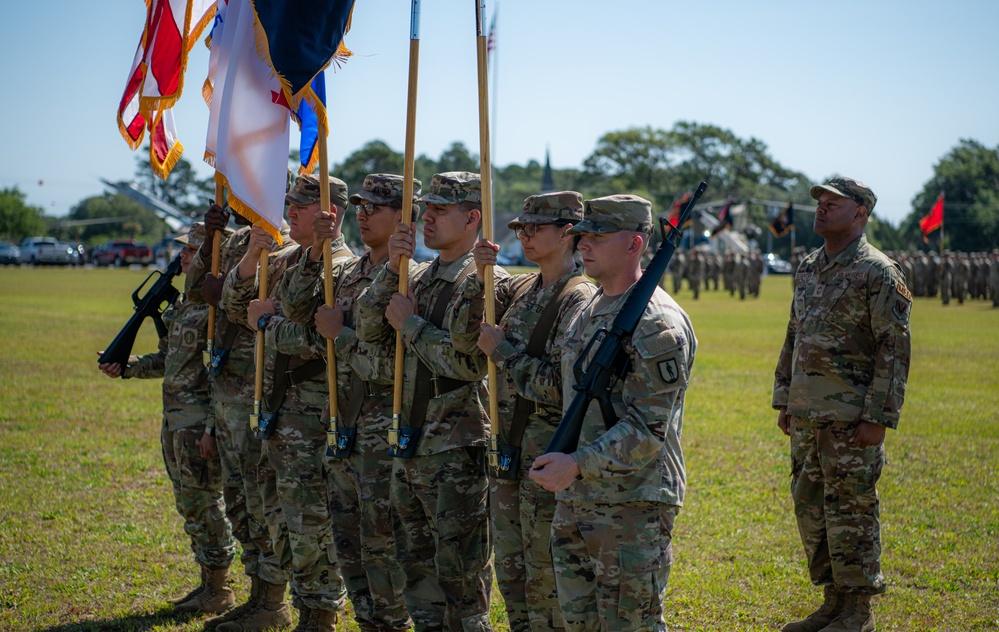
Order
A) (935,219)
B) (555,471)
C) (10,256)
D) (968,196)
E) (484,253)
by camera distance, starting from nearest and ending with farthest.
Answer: (555,471)
(484,253)
(935,219)
(10,256)
(968,196)

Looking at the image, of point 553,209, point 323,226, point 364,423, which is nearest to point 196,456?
point 364,423

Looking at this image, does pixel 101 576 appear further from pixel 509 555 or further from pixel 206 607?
pixel 509 555

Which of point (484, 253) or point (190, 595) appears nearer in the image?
point (484, 253)

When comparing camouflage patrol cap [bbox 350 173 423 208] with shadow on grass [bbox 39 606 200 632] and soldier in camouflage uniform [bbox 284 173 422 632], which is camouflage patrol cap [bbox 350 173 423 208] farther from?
shadow on grass [bbox 39 606 200 632]

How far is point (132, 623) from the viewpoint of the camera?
5855 millimetres

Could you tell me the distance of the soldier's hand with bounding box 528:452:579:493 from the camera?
3.54m

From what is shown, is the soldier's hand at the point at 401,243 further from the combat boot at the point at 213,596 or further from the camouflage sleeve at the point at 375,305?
the combat boot at the point at 213,596

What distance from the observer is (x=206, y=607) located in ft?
20.1

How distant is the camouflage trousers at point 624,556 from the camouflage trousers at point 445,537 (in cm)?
100

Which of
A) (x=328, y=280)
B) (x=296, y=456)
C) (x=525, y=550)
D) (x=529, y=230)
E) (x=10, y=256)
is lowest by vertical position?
(x=525, y=550)

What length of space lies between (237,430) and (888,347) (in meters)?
3.92

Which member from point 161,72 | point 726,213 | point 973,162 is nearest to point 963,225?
point 973,162

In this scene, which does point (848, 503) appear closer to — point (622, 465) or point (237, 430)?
point (622, 465)

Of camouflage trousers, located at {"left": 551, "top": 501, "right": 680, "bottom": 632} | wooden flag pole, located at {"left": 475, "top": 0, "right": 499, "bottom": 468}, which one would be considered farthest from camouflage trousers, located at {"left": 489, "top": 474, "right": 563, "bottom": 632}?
camouflage trousers, located at {"left": 551, "top": 501, "right": 680, "bottom": 632}
